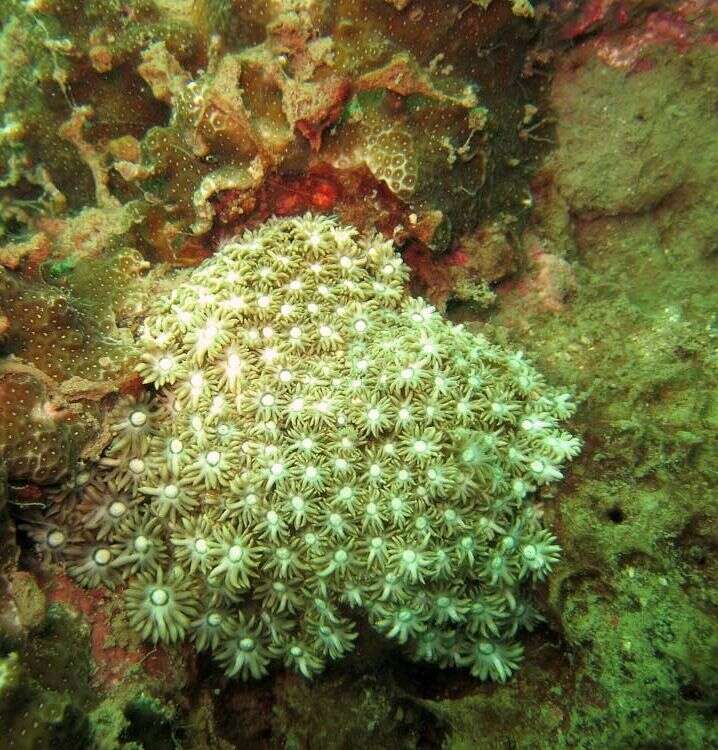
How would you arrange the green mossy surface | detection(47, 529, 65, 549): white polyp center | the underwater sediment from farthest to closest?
detection(47, 529, 65, 549): white polyp center < the underwater sediment < the green mossy surface

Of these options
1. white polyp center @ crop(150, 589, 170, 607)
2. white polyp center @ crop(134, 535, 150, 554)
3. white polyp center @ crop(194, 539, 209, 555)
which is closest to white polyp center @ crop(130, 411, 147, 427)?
white polyp center @ crop(134, 535, 150, 554)

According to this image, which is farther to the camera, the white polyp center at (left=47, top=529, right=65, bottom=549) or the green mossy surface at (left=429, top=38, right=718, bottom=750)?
the white polyp center at (left=47, top=529, right=65, bottom=549)

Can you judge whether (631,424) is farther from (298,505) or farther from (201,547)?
(201,547)

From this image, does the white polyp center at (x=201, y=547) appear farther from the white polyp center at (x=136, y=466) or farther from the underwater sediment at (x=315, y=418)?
the white polyp center at (x=136, y=466)

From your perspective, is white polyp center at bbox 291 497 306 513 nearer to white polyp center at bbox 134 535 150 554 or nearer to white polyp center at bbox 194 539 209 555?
white polyp center at bbox 194 539 209 555

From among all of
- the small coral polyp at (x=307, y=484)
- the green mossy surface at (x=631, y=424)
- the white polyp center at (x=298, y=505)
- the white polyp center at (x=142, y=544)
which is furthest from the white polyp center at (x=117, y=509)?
the green mossy surface at (x=631, y=424)
